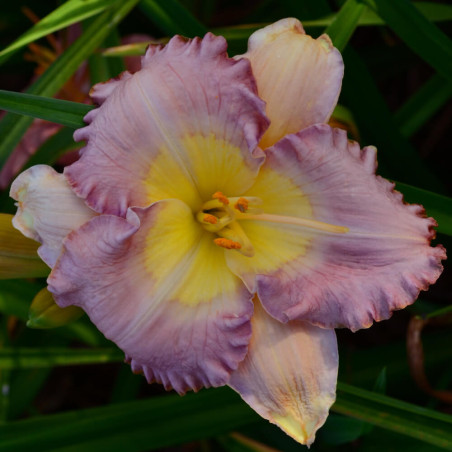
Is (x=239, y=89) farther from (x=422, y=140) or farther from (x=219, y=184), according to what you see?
(x=422, y=140)

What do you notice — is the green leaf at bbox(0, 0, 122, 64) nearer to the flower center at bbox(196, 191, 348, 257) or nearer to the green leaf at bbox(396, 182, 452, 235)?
the flower center at bbox(196, 191, 348, 257)

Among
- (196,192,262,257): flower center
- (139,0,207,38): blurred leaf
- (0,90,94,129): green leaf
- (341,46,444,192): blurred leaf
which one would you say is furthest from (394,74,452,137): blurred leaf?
(0,90,94,129): green leaf

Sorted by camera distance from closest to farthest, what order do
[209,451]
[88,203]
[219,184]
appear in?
[88,203]
[219,184]
[209,451]

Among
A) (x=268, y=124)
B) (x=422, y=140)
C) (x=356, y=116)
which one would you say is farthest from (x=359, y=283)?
(x=422, y=140)

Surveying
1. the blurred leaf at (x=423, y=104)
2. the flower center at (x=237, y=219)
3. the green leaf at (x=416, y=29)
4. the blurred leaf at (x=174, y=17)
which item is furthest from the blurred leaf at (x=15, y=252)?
the blurred leaf at (x=423, y=104)

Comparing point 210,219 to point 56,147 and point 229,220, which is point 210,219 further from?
point 56,147

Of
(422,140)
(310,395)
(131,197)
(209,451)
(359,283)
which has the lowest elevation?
(209,451)

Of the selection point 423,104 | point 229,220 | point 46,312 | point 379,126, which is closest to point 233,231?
point 229,220
